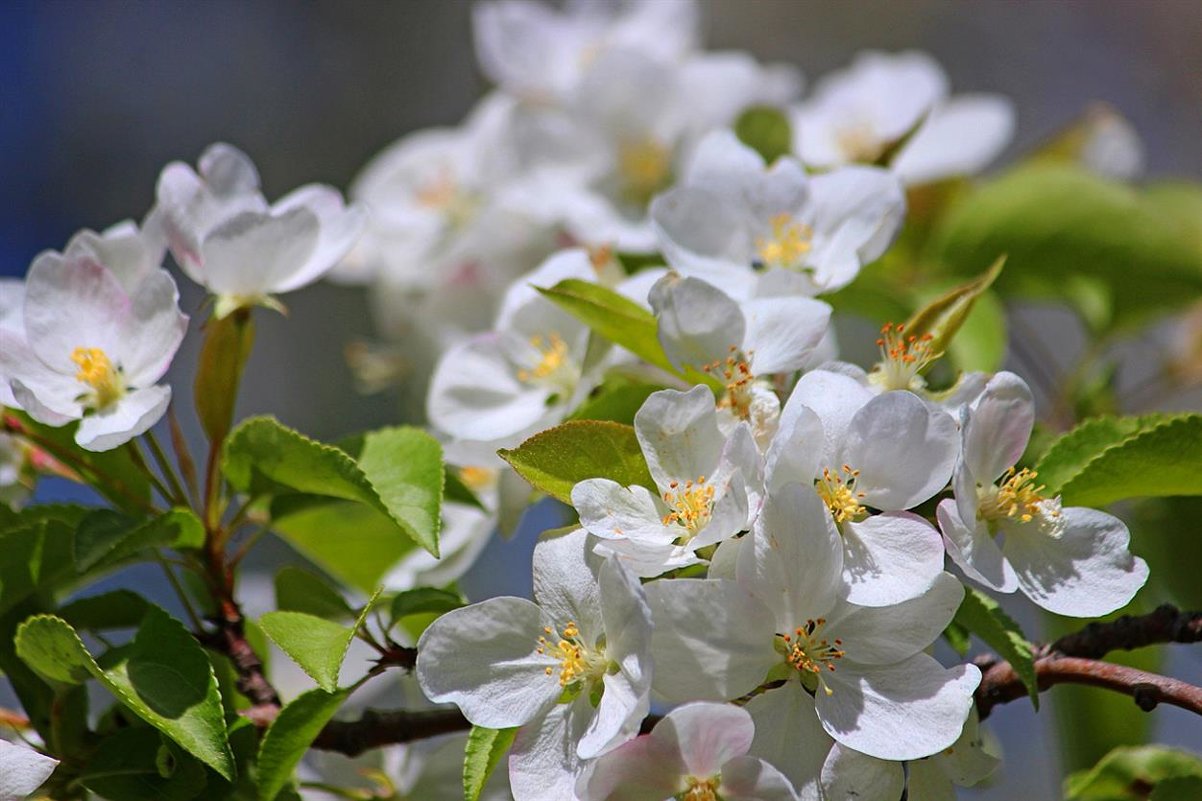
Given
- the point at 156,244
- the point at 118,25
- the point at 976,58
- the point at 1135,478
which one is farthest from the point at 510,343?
the point at 118,25

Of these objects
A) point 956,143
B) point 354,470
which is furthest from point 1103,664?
point 956,143

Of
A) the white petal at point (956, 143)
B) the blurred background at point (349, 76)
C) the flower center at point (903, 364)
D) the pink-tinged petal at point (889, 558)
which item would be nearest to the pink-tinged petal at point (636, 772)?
the pink-tinged petal at point (889, 558)

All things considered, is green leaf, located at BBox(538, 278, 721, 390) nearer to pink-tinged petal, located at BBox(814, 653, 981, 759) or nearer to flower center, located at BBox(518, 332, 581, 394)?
flower center, located at BBox(518, 332, 581, 394)

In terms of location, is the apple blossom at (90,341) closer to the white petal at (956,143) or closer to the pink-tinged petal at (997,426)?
the pink-tinged petal at (997,426)

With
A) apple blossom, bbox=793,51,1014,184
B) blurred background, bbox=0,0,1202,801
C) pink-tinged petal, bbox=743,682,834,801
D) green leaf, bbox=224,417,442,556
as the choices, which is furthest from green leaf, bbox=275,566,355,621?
blurred background, bbox=0,0,1202,801

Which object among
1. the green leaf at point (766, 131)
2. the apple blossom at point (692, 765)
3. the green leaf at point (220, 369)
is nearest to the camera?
the apple blossom at point (692, 765)

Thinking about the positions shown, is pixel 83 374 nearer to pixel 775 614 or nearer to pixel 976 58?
pixel 775 614
